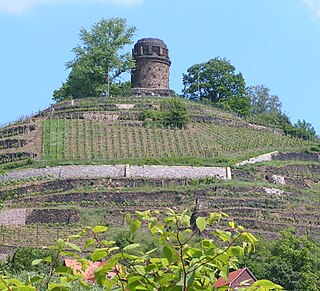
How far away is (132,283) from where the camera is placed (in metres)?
A: 6.59

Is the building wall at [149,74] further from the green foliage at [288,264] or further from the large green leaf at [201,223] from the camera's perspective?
the large green leaf at [201,223]

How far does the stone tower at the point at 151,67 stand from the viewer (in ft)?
255

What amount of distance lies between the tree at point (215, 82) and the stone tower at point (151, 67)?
286 inches

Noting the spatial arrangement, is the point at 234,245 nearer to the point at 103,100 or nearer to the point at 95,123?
the point at 95,123

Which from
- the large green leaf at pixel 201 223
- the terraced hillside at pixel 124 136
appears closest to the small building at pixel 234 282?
the large green leaf at pixel 201 223

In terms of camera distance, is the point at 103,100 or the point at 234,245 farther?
the point at 103,100

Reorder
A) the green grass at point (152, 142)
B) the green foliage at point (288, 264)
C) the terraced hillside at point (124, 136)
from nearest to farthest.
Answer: the green foliage at point (288, 264)
the green grass at point (152, 142)
the terraced hillside at point (124, 136)

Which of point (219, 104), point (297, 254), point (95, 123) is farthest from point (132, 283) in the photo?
point (219, 104)

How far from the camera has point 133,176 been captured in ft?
173

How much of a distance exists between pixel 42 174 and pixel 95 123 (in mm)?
12719

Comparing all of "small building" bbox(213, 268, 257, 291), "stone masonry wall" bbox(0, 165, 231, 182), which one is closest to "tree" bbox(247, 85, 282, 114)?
"stone masonry wall" bbox(0, 165, 231, 182)

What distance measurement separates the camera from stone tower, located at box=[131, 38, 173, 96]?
77.8 meters

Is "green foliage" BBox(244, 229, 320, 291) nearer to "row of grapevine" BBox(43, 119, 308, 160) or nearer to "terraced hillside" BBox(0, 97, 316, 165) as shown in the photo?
"terraced hillside" BBox(0, 97, 316, 165)

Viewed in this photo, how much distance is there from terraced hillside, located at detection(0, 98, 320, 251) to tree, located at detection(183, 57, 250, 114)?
12675 millimetres
